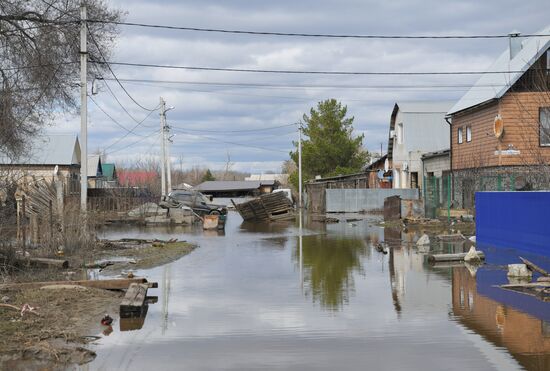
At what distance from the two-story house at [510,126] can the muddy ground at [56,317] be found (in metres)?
17.5

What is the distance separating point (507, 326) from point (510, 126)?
76.4 ft

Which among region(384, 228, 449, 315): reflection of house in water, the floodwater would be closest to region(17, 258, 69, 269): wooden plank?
the floodwater

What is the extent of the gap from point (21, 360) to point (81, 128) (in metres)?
16.1

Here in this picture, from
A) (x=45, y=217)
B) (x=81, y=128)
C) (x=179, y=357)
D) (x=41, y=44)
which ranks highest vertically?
(x=41, y=44)

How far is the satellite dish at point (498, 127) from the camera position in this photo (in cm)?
3139

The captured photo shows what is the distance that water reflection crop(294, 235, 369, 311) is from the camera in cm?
1324

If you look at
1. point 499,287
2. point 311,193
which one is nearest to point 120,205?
point 311,193

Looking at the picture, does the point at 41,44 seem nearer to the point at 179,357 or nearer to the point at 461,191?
the point at 179,357

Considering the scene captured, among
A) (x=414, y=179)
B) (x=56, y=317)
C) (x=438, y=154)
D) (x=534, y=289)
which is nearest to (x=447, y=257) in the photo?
(x=534, y=289)

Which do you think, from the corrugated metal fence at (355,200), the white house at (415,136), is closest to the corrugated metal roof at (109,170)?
the corrugated metal fence at (355,200)

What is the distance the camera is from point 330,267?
17.8 metres

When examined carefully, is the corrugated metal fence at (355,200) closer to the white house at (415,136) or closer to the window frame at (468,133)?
the white house at (415,136)

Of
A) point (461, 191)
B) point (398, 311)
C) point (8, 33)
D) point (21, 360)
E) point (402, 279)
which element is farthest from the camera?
point (461, 191)

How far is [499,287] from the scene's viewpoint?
44.6 ft
